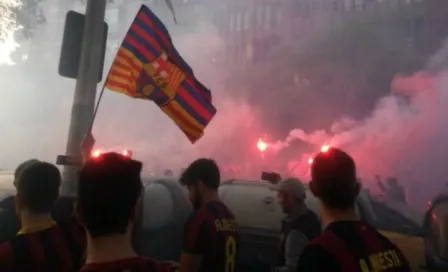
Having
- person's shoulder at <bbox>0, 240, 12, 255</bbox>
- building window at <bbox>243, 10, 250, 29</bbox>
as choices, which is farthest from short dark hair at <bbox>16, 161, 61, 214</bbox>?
building window at <bbox>243, 10, 250, 29</bbox>

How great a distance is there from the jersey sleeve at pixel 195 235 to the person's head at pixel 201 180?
0.39 meters

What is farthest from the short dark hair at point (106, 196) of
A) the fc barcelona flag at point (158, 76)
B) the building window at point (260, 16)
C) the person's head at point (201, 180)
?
the building window at point (260, 16)

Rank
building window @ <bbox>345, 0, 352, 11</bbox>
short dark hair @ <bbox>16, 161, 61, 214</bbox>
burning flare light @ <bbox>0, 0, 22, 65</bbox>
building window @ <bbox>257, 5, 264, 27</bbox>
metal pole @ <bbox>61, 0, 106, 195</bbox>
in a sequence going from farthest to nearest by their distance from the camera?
building window @ <bbox>257, 5, 264, 27</bbox>, building window @ <bbox>345, 0, 352, 11</bbox>, burning flare light @ <bbox>0, 0, 22, 65</bbox>, metal pole @ <bbox>61, 0, 106, 195</bbox>, short dark hair @ <bbox>16, 161, 61, 214</bbox>

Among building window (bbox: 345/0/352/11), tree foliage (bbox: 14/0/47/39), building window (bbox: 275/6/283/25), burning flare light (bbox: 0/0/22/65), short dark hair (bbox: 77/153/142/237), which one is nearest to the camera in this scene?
short dark hair (bbox: 77/153/142/237)

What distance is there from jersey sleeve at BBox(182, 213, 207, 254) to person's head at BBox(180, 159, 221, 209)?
15.2 inches

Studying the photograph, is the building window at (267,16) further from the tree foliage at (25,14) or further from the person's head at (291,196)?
the person's head at (291,196)

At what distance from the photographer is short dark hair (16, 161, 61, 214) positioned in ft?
8.95

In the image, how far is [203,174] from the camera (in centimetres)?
385

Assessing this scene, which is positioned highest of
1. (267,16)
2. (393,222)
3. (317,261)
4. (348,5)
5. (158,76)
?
(267,16)

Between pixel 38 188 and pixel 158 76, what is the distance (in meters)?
2.75

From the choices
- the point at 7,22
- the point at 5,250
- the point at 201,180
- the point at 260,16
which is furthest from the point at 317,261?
the point at 260,16

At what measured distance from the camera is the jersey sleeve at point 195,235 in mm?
3342

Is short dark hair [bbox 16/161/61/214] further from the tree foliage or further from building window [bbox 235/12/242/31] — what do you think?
building window [bbox 235/12/242/31]

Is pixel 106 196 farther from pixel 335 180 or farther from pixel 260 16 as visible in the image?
pixel 260 16
